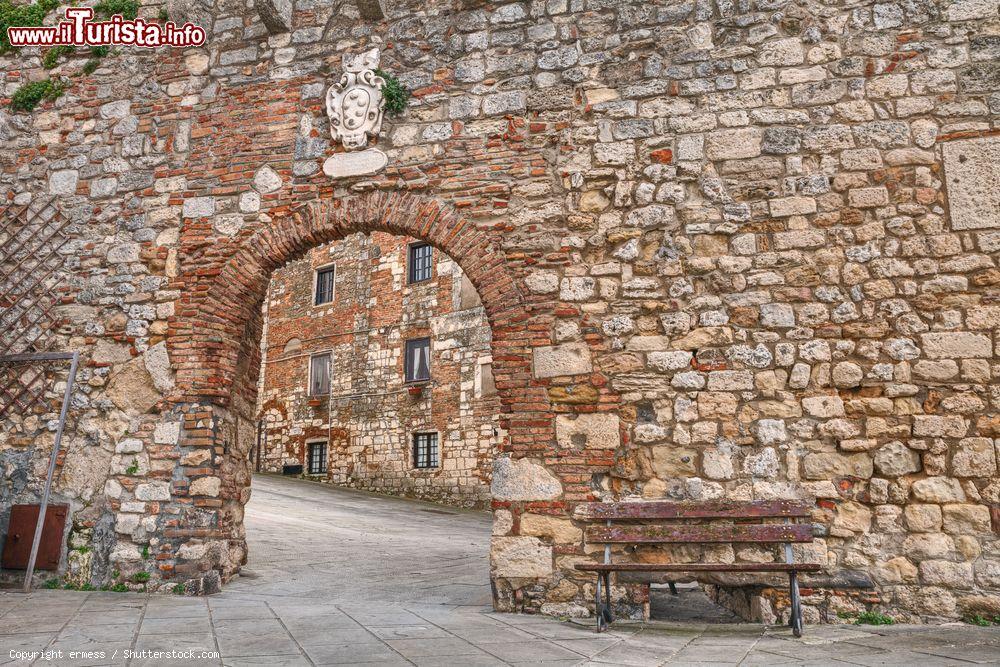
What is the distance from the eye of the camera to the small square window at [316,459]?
62.2ft

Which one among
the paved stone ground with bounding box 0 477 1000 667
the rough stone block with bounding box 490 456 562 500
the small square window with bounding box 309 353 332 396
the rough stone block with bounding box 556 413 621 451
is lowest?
the paved stone ground with bounding box 0 477 1000 667

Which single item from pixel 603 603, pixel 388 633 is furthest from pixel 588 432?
pixel 388 633

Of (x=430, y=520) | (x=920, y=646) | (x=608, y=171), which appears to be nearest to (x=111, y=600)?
(x=608, y=171)

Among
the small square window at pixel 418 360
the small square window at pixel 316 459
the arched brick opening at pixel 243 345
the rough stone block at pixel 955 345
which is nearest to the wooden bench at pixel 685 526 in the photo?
the arched brick opening at pixel 243 345

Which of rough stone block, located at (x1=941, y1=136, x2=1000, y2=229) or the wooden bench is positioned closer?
the wooden bench

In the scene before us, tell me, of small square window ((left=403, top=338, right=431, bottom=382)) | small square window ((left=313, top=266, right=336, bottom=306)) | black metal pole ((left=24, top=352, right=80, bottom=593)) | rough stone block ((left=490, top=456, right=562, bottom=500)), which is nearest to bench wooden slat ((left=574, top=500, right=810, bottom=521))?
rough stone block ((left=490, top=456, right=562, bottom=500))

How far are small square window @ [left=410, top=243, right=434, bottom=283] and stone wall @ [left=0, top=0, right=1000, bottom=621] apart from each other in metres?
11.6

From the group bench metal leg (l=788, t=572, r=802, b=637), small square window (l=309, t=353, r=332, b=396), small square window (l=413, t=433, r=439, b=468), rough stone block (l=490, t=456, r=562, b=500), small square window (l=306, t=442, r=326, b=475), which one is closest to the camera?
bench metal leg (l=788, t=572, r=802, b=637)

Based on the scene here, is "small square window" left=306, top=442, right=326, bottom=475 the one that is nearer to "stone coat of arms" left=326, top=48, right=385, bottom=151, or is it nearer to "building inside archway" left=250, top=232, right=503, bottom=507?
"building inside archway" left=250, top=232, right=503, bottom=507

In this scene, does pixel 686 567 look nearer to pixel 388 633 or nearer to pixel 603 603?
pixel 603 603

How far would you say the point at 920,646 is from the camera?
152 inches

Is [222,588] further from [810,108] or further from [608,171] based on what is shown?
[810,108]

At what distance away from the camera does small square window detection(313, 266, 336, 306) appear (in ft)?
66.6

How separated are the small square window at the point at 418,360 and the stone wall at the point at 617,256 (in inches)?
428
